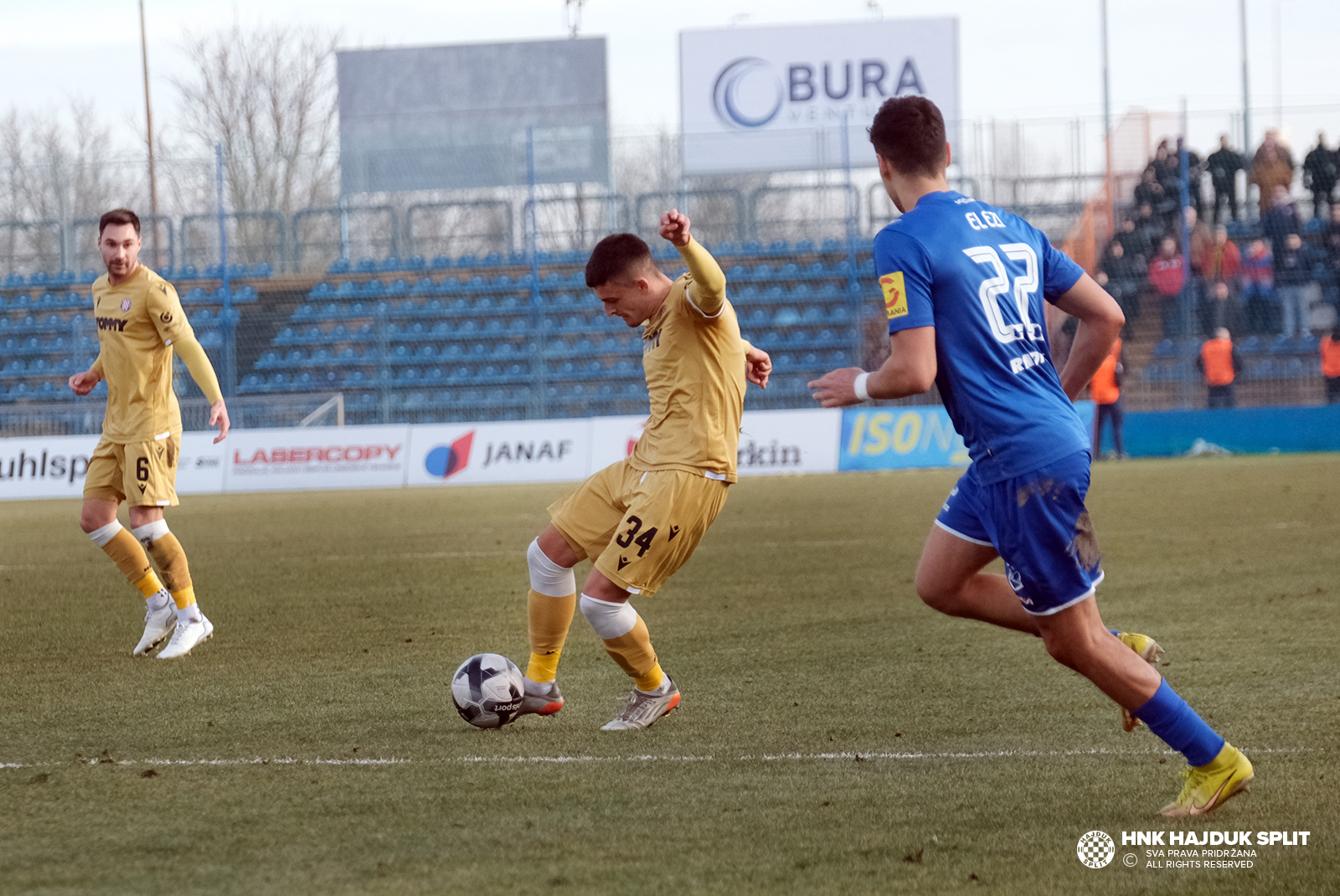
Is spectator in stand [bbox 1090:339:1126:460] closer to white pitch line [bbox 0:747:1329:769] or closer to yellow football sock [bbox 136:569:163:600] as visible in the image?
yellow football sock [bbox 136:569:163:600]

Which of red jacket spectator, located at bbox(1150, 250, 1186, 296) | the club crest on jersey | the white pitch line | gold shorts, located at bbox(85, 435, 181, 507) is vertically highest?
red jacket spectator, located at bbox(1150, 250, 1186, 296)

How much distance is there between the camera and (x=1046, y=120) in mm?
26203

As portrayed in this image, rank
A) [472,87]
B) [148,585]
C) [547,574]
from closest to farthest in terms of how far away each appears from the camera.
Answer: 1. [547,574]
2. [148,585]
3. [472,87]

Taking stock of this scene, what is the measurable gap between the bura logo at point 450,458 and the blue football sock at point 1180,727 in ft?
59.7

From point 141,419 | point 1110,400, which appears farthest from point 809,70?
point 141,419

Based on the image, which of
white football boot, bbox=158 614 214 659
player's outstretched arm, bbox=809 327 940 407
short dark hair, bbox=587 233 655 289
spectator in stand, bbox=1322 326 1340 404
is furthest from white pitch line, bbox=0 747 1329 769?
spectator in stand, bbox=1322 326 1340 404

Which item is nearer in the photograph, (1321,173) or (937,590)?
(937,590)

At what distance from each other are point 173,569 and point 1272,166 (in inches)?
889

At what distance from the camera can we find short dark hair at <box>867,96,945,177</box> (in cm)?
398

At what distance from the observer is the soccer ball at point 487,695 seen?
5137 millimetres

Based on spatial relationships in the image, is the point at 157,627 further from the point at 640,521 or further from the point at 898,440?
the point at 898,440

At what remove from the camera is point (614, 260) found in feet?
16.6

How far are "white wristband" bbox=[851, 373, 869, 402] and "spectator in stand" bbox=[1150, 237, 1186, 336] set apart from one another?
22233mm

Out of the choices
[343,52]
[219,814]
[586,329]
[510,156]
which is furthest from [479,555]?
[343,52]
